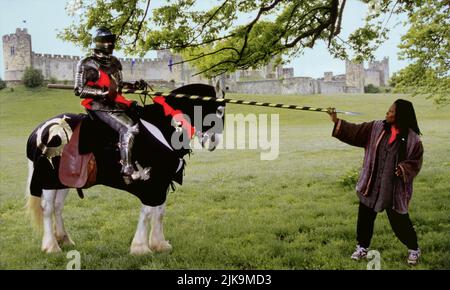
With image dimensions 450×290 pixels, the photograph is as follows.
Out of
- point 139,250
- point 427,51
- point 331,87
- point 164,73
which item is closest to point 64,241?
point 139,250

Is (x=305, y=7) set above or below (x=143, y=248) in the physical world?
above

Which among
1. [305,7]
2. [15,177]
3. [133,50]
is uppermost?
[305,7]

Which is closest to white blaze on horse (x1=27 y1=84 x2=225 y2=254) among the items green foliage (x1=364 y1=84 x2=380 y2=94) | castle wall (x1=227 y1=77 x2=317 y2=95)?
castle wall (x1=227 y1=77 x2=317 y2=95)

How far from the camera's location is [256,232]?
23.3 feet

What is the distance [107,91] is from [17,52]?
51.4 meters

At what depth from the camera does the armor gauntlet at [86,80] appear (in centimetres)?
541

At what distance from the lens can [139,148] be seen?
580cm

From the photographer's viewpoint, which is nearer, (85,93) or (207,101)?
(85,93)

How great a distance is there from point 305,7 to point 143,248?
6556mm

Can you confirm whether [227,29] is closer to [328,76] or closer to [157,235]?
[157,235]

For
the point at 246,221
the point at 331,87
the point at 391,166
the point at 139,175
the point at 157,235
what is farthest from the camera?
the point at 331,87

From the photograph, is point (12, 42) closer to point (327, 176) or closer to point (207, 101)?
point (327, 176)

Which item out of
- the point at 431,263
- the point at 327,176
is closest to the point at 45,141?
the point at 431,263
